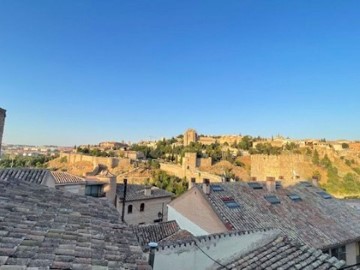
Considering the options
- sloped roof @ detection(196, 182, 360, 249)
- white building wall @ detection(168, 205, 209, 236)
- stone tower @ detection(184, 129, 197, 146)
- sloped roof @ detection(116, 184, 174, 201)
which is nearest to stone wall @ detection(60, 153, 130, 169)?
stone tower @ detection(184, 129, 197, 146)

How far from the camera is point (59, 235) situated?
3.06 meters

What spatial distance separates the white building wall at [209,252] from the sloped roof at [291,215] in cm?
335

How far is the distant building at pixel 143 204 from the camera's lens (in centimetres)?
2489

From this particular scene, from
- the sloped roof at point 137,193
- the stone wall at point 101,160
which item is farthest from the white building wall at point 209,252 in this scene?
the stone wall at point 101,160

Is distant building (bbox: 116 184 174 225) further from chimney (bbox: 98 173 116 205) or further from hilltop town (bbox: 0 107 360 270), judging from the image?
chimney (bbox: 98 173 116 205)

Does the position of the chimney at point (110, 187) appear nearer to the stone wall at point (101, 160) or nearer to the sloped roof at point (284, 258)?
the sloped roof at point (284, 258)

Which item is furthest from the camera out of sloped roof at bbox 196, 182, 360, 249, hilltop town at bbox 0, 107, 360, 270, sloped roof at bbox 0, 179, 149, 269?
sloped roof at bbox 196, 182, 360, 249

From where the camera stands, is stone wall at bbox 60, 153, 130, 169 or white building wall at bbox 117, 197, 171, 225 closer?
white building wall at bbox 117, 197, 171, 225

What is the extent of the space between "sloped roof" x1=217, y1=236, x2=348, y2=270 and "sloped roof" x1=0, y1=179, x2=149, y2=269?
3889mm

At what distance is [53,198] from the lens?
16.1 feet

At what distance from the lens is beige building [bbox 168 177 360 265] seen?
11570 millimetres

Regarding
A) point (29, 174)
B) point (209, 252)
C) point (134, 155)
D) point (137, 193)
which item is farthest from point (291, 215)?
point (134, 155)

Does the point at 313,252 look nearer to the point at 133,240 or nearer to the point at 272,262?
the point at 272,262

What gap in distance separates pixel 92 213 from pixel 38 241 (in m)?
1.72
